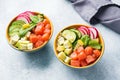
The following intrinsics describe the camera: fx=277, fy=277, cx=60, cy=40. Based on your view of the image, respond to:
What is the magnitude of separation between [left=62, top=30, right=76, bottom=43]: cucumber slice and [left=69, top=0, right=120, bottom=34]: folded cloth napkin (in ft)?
0.39

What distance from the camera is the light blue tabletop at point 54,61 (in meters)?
0.85

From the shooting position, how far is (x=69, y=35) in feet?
2.79

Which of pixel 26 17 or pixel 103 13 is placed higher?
pixel 26 17

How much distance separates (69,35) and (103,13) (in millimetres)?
173

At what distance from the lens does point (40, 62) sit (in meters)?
0.89

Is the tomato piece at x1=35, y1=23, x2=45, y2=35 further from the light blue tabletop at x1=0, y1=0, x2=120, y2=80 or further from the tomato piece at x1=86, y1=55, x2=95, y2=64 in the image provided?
the tomato piece at x1=86, y1=55, x2=95, y2=64

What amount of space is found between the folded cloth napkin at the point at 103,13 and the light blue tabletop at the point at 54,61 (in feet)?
0.06

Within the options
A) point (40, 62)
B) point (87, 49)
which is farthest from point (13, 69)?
point (87, 49)

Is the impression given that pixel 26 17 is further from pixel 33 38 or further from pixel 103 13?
pixel 103 13

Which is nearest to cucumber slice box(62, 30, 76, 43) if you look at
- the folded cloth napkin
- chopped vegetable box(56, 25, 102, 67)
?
chopped vegetable box(56, 25, 102, 67)

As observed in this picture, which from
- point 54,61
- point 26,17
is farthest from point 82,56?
point 26,17

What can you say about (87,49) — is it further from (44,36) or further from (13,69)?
(13,69)

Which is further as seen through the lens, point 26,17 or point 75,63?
point 26,17

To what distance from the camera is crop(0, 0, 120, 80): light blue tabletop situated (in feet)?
2.80
